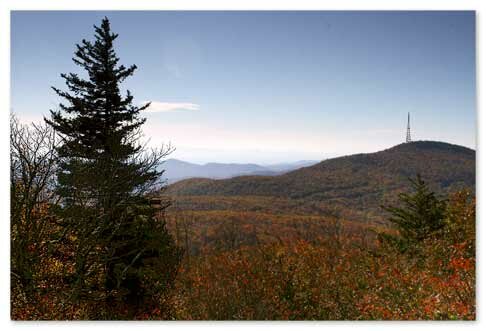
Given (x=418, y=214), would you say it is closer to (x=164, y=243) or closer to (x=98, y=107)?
(x=164, y=243)

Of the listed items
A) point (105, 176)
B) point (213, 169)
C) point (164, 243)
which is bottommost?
point (164, 243)

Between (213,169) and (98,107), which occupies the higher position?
(98,107)

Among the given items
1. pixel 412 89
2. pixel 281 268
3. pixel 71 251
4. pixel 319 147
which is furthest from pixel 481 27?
pixel 71 251

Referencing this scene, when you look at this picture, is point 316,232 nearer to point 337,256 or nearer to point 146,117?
point 337,256
